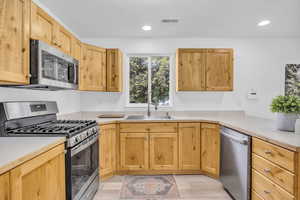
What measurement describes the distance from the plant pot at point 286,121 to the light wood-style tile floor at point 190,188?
112 cm

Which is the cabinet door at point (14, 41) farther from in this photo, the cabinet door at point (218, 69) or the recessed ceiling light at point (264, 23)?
the recessed ceiling light at point (264, 23)

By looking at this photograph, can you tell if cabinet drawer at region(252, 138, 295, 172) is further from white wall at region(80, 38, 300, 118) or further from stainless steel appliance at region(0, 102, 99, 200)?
white wall at region(80, 38, 300, 118)

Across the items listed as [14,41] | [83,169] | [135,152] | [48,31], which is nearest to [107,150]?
[135,152]

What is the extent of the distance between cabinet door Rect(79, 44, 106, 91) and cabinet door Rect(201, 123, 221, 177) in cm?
183

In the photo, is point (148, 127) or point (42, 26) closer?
point (42, 26)

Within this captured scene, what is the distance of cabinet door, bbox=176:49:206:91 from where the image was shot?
10.9ft

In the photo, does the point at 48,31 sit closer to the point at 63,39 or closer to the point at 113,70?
the point at 63,39

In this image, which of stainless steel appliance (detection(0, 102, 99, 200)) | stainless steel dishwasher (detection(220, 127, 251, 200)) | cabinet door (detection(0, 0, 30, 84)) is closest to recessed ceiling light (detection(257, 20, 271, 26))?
stainless steel dishwasher (detection(220, 127, 251, 200))

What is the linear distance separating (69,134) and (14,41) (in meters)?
0.85

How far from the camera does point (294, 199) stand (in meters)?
1.35

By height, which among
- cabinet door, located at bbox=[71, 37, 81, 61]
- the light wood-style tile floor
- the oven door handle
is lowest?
the light wood-style tile floor

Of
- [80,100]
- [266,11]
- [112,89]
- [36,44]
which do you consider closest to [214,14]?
[266,11]

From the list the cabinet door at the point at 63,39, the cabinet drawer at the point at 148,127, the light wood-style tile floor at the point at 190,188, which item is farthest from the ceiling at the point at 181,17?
the light wood-style tile floor at the point at 190,188

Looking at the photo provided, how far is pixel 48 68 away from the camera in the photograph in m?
1.83
